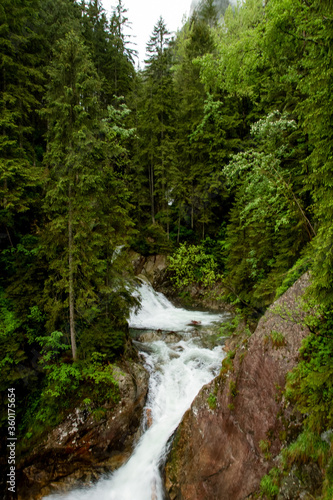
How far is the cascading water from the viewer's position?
7.58 m

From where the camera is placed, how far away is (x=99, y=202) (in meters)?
10.5

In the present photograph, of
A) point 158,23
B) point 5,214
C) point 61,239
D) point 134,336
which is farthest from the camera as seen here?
point 158,23

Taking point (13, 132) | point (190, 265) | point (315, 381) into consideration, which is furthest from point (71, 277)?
point (190, 265)

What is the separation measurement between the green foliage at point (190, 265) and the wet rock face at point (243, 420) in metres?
13.4

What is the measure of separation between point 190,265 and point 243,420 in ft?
50.6

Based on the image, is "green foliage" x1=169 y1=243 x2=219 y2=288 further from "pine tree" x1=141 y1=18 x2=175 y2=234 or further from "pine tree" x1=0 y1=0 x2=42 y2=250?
"pine tree" x1=0 y1=0 x2=42 y2=250

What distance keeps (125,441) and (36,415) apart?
10.3 ft

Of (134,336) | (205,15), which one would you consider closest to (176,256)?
(134,336)

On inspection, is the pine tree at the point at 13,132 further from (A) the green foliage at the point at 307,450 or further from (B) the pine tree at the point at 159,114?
(A) the green foliage at the point at 307,450

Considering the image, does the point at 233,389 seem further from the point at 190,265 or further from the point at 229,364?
the point at 190,265

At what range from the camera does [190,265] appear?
69.1ft

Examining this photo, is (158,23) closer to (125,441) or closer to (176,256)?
(176,256)

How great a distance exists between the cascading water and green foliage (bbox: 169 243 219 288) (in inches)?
165

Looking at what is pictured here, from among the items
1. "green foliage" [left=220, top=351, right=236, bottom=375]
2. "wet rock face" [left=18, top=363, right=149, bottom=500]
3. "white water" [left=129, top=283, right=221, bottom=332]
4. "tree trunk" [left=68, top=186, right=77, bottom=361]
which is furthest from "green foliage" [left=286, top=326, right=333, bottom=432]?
"white water" [left=129, top=283, right=221, bottom=332]
